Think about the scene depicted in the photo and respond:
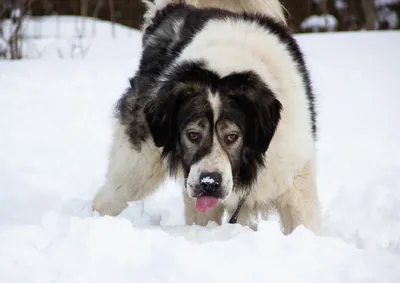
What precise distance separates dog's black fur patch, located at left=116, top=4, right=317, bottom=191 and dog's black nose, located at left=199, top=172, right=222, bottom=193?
0.97 feet

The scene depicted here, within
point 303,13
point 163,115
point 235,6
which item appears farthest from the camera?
point 303,13

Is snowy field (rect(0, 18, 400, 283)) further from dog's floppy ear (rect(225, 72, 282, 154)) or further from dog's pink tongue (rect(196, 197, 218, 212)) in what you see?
dog's floppy ear (rect(225, 72, 282, 154))

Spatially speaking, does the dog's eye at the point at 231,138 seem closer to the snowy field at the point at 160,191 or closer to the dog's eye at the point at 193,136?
the dog's eye at the point at 193,136

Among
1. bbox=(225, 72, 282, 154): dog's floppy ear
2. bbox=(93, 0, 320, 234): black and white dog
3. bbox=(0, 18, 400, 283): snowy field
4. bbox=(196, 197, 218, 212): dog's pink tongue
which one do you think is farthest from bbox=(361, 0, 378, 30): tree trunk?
bbox=(196, 197, 218, 212): dog's pink tongue

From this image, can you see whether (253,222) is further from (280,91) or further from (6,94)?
(6,94)

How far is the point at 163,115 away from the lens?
3516mm

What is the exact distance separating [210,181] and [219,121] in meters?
0.30

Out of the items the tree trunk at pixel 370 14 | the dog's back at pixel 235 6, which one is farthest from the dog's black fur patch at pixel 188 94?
the tree trunk at pixel 370 14

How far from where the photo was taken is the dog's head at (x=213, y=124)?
328cm

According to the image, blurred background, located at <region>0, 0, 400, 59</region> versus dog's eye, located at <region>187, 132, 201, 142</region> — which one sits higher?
dog's eye, located at <region>187, 132, 201, 142</region>

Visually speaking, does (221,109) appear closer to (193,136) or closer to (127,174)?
(193,136)

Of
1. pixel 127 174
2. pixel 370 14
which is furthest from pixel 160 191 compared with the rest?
pixel 370 14

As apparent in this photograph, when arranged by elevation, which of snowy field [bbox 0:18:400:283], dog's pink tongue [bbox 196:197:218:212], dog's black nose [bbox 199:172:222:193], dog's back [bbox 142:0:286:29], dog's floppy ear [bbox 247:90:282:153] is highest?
dog's back [bbox 142:0:286:29]

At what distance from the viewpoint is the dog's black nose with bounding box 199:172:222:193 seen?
3225mm
